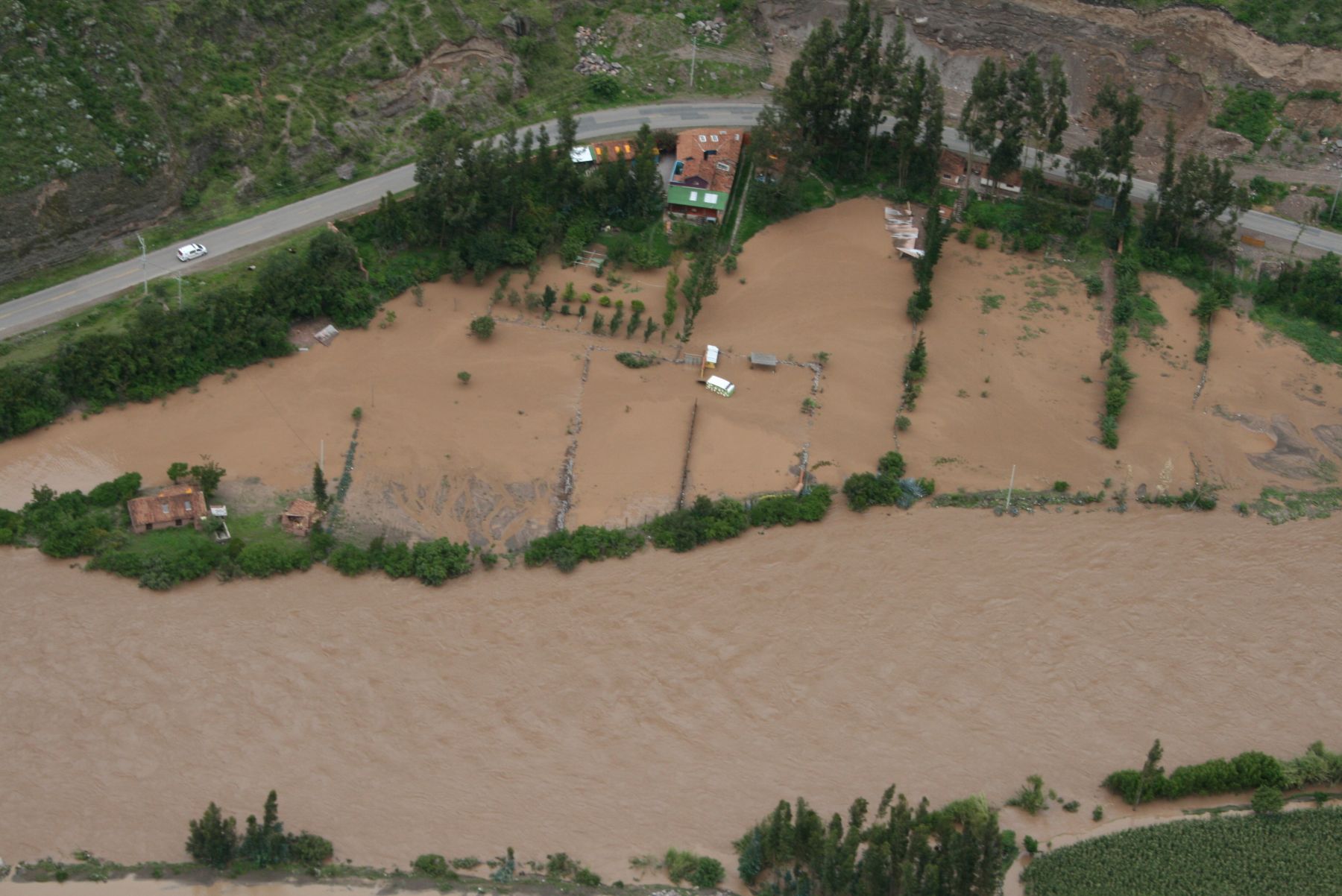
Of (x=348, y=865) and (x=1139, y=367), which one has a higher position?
(x=1139, y=367)

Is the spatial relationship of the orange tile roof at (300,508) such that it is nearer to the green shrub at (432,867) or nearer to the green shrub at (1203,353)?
the green shrub at (432,867)

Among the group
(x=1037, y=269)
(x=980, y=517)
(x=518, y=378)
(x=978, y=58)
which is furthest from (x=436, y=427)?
(x=978, y=58)

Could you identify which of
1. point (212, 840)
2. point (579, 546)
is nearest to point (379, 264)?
point (579, 546)

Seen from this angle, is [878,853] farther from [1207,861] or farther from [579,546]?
[579,546]

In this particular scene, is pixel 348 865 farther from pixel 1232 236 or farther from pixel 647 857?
pixel 1232 236

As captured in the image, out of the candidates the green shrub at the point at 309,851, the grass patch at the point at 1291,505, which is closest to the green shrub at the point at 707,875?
the green shrub at the point at 309,851

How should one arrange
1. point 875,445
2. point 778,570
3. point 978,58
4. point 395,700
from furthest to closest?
point 978,58, point 875,445, point 778,570, point 395,700
